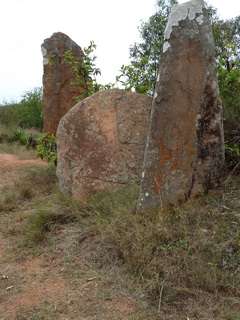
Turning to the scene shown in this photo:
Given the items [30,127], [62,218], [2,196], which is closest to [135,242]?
[62,218]

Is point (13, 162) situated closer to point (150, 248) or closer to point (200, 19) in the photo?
point (200, 19)

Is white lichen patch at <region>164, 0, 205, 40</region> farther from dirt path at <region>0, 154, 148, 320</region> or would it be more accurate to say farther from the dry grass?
dirt path at <region>0, 154, 148, 320</region>

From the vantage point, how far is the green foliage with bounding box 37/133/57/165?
706cm

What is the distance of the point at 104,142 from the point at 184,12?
5.15 ft

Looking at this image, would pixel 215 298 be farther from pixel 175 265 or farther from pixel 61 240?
pixel 61 240

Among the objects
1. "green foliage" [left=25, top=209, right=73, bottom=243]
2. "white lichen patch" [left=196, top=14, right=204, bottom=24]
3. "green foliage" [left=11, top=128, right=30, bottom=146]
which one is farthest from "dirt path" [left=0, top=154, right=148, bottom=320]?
"green foliage" [left=11, top=128, right=30, bottom=146]

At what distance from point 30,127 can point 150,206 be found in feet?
32.0

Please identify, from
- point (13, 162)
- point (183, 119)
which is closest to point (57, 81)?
point (13, 162)

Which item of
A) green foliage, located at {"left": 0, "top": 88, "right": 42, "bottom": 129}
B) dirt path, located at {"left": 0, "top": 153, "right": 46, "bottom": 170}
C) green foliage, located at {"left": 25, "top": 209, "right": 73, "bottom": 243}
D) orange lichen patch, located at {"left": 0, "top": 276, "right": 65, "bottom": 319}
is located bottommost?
orange lichen patch, located at {"left": 0, "top": 276, "right": 65, "bottom": 319}

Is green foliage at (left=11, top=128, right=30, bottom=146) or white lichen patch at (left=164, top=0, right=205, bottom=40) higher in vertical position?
white lichen patch at (left=164, top=0, right=205, bottom=40)

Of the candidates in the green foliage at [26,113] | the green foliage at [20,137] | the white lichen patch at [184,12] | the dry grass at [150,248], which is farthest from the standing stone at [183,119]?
the green foliage at [26,113]

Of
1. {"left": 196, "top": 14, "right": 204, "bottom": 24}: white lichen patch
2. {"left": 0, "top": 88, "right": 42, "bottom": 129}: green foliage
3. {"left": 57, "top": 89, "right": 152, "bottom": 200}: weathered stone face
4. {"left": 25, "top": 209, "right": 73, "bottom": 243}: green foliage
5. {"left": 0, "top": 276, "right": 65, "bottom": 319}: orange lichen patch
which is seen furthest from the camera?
{"left": 0, "top": 88, "right": 42, "bottom": 129}: green foliage

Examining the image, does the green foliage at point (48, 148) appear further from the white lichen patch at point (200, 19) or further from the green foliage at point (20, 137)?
the green foliage at point (20, 137)

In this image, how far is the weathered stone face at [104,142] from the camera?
518 cm
